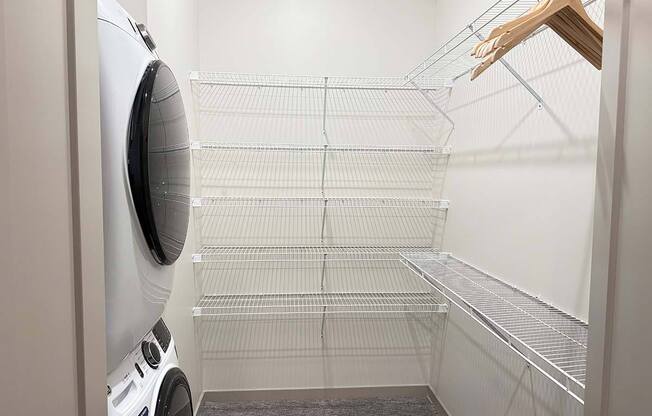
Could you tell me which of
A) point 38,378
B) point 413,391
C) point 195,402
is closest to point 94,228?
point 38,378

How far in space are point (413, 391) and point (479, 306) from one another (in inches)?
57.5

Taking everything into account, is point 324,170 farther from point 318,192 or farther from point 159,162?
point 159,162

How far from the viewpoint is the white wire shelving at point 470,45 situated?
1.48m

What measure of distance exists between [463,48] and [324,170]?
0.96 metres

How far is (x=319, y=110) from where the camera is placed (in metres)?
2.70

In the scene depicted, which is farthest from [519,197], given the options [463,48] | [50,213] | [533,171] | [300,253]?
[50,213]

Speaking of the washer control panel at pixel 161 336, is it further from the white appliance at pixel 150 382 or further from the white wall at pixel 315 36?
the white wall at pixel 315 36

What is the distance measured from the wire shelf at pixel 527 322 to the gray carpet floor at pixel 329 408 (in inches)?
37.5

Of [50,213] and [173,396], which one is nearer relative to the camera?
[50,213]

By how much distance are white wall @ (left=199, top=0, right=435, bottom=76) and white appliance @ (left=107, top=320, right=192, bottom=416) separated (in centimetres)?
177

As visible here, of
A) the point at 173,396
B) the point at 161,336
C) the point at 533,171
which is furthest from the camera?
the point at 533,171

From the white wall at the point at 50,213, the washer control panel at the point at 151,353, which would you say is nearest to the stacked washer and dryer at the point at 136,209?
the washer control panel at the point at 151,353

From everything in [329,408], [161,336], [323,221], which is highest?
[323,221]

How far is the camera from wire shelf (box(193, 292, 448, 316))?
258 cm
